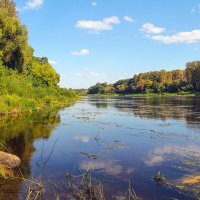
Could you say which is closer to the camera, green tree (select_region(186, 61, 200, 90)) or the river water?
the river water

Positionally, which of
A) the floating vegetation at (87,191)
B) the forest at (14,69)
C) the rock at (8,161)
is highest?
the forest at (14,69)

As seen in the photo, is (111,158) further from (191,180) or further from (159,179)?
(191,180)

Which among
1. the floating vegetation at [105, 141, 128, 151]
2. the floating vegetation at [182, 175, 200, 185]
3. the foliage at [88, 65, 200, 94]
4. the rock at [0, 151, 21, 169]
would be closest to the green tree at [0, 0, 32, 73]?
the floating vegetation at [105, 141, 128, 151]

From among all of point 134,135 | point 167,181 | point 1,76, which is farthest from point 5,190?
point 1,76

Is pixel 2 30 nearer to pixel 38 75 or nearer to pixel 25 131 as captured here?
pixel 38 75

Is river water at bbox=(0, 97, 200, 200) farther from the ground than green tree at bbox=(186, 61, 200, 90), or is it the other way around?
green tree at bbox=(186, 61, 200, 90)

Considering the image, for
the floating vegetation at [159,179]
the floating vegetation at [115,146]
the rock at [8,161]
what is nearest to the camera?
the floating vegetation at [159,179]

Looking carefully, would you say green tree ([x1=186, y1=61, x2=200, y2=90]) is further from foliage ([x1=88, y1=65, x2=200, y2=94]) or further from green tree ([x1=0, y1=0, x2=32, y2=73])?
green tree ([x1=0, y1=0, x2=32, y2=73])

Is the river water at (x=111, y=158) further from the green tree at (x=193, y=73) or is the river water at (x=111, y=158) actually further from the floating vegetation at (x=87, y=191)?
the green tree at (x=193, y=73)

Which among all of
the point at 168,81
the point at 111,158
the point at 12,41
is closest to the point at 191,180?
the point at 111,158

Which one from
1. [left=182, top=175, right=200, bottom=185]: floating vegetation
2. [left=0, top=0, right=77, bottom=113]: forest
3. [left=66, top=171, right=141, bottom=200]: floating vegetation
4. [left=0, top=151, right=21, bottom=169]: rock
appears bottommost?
[left=182, top=175, right=200, bottom=185]: floating vegetation

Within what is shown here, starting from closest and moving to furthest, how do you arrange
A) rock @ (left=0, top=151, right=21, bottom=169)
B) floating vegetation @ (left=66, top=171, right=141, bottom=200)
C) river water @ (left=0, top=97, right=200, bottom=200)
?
1. floating vegetation @ (left=66, top=171, right=141, bottom=200)
2. river water @ (left=0, top=97, right=200, bottom=200)
3. rock @ (left=0, top=151, right=21, bottom=169)

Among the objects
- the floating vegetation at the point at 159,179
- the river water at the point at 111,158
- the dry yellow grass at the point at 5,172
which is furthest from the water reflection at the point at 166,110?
the dry yellow grass at the point at 5,172

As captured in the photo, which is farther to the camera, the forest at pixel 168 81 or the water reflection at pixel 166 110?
the forest at pixel 168 81
